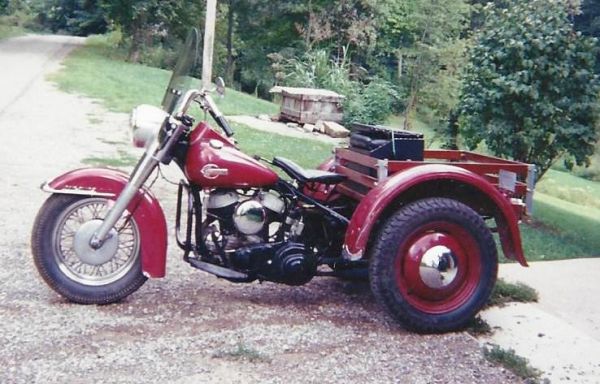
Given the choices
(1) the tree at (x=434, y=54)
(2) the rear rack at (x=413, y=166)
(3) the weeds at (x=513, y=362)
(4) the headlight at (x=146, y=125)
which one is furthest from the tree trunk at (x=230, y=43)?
(3) the weeds at (x=513, y=362)

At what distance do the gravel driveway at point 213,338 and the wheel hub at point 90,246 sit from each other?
0.27m

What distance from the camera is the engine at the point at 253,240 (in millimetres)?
3982

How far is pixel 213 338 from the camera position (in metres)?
3.70

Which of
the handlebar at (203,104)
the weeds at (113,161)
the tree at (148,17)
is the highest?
the tree at (148,17)

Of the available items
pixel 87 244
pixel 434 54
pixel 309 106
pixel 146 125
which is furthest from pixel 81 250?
pixel 434 54

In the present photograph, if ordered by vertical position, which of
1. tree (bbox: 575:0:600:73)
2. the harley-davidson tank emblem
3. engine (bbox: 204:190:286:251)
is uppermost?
tree (bbox: 575:0:600:73)

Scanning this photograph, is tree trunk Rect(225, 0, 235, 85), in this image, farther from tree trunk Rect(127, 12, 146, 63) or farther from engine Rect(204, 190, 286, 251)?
engine Rect(204, 190, 286, 251)

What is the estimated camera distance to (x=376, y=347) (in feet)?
12.4

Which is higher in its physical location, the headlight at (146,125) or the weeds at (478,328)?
the headlight at (146,125)

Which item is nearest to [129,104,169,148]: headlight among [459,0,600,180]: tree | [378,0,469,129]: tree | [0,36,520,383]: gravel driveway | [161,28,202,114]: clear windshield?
[161,28,202,114]: clear windshield

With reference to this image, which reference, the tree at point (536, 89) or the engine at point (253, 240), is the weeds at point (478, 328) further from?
the tree at point (536, 89)

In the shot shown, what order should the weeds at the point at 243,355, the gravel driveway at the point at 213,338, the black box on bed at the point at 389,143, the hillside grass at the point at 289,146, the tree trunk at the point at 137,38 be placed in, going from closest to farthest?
the gravel driveway at the point at 213,338
the weeds at the point at 243,355
the black box on bed at the point at 389,143
the hillside grass at the point at 289,146
the tree trunk at the point at 137,38

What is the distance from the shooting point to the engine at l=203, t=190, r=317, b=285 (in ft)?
13.1

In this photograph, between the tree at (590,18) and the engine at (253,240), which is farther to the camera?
the tree at (590,18)
